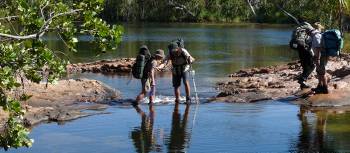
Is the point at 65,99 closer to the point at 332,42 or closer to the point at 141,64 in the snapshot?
the point at 141,64

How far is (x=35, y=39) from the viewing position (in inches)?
253

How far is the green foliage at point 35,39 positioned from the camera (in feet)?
20.7

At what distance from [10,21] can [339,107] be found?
858 cm

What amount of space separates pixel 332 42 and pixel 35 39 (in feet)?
28.9

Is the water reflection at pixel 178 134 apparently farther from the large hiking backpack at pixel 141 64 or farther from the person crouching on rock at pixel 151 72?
the large hiking backpack at pixel 141 64

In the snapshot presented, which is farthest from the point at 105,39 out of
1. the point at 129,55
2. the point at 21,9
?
the point at 129,55

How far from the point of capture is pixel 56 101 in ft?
52.9

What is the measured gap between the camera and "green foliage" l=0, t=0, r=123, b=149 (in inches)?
248

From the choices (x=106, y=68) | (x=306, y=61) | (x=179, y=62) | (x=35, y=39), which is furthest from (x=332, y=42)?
(x=106, y=68)

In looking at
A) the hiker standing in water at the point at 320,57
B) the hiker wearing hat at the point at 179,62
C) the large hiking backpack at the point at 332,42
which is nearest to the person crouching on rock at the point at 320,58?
the hiker standing in water at the point at 320,57

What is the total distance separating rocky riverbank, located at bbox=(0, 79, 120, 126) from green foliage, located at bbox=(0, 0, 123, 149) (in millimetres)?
5743

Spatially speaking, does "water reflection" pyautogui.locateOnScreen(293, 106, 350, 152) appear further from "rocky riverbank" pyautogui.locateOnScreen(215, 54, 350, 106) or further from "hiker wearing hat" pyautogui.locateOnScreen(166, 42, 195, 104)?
"hiker wearing hat" pyautogui.locateOnScreen(166, 42, 195, 104)

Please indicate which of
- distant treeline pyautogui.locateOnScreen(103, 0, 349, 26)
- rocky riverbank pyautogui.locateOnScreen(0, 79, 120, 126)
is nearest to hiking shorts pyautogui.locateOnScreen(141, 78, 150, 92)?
rocky riverbank pyautogui.locateOnScreen(0, 79, 120, 126)

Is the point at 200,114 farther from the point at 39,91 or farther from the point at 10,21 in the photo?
the point at 10,21
